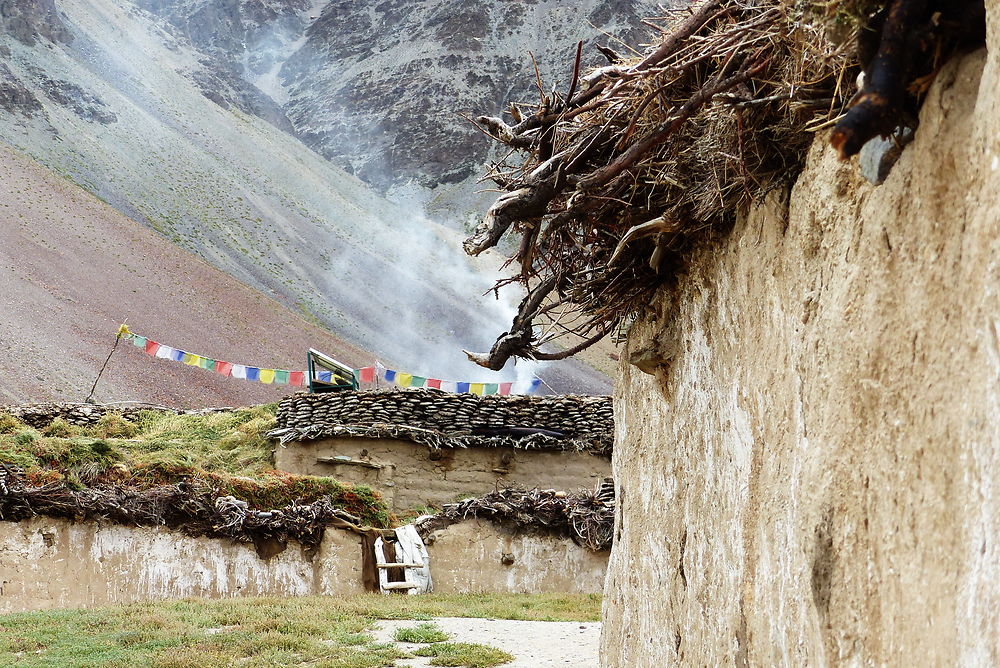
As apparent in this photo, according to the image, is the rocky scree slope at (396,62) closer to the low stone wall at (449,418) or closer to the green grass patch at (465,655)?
the low stone wall at (449,418)

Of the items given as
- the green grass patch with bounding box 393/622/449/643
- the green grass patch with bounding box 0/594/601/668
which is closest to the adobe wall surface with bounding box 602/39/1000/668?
the green grass patch with bounding box 0/594/601/668

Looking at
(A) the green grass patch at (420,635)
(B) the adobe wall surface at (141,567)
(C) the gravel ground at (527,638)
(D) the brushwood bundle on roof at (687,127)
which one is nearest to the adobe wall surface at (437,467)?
(B) the adobe wall surface at (141,567)

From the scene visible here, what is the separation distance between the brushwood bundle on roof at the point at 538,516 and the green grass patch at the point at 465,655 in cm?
569

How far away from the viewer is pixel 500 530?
14.9 metres

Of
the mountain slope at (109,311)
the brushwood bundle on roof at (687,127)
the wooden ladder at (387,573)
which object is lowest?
the wooden ladder at (387,573)

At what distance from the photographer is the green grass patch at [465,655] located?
843 cm

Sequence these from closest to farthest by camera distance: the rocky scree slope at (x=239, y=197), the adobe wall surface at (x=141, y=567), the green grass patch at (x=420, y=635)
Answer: the green grass patch at (x=420, y=635) < the adobe wall surface at (x=141, y=567) < the rocky scree slope at (x=239, y=197)

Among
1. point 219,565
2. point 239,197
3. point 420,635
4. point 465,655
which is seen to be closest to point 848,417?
point 465,655

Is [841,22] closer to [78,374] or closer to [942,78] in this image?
[942,78]

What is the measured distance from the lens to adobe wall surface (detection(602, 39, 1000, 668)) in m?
2.02

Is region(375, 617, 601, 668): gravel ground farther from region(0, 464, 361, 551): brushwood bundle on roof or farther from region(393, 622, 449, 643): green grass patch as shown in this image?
region(0, 464, 361, 551): brushwood bundle on roof

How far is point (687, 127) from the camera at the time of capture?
3.55 metres

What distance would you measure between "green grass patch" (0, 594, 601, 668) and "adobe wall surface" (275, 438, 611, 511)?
580cm

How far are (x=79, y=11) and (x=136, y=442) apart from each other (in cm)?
7750
